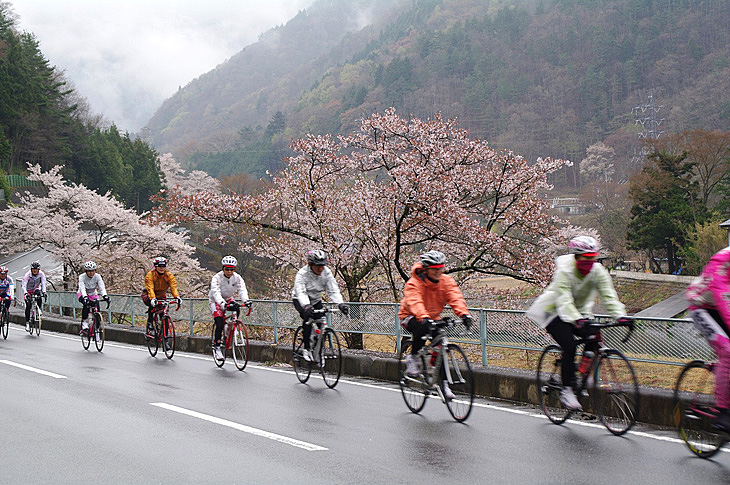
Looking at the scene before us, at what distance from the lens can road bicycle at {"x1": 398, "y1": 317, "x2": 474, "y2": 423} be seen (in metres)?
7.59

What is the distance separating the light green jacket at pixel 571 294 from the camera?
6.75 meters

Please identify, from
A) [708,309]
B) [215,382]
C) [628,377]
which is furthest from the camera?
[215,382]

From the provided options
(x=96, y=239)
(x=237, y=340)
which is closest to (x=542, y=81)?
(x=96, y=239)

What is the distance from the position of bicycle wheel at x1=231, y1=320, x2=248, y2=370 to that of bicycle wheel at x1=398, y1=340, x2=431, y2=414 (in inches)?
182

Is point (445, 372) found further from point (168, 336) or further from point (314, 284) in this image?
point (168, 336)

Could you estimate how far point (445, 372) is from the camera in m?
7.68

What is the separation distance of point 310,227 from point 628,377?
1472 centimetres

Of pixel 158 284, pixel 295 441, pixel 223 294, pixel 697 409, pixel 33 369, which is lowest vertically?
pixel 295 441

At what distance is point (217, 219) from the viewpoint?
821 inches

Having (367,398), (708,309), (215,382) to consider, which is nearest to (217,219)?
(215,382)

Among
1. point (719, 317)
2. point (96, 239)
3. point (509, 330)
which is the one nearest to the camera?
point (719, 317)

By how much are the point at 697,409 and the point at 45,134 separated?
7321cm

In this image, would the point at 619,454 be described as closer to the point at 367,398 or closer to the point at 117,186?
the point at 367,398

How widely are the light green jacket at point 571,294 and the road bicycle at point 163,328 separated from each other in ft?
29.8
